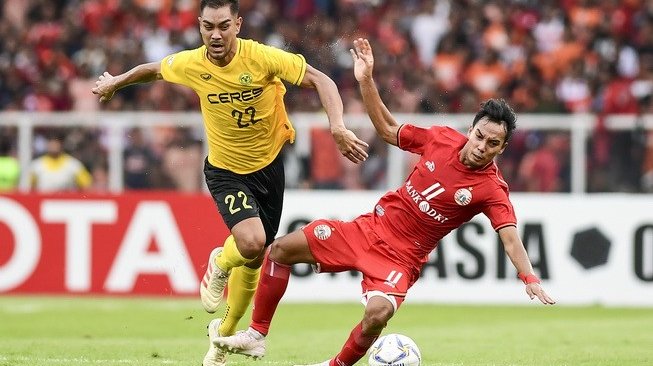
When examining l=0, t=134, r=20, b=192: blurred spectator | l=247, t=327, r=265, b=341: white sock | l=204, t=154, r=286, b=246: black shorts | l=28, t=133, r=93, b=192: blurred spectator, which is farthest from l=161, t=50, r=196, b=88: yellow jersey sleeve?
Answer: l=0, t=134, r=20, b=192: blurred spectator

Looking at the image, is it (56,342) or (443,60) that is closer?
(56,342)

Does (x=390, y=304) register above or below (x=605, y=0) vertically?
below

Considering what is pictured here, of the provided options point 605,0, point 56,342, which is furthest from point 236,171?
point 605,0

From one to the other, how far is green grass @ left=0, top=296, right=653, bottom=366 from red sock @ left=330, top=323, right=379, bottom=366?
51.8 inches

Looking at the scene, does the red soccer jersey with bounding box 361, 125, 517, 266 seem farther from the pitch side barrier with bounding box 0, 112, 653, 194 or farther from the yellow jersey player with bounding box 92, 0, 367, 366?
the pitch side barrier with bounding box 0, 112, 653, 194

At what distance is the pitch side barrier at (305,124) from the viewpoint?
1773 centimetres

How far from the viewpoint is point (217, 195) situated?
1039 cm

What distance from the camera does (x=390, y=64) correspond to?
19984mm

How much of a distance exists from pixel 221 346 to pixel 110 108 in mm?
10472

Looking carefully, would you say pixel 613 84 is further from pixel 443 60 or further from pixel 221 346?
pixel 221 346

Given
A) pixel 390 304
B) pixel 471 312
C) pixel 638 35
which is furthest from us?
pixel 638 35

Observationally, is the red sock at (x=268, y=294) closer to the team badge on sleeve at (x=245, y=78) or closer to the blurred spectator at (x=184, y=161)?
the team badge on sleeve at (x=245, y=78)

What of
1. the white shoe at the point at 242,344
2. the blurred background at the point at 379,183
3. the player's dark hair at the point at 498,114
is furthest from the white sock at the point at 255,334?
the blurred background at the point at 379,183

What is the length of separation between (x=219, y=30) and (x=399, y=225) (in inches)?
74.1
